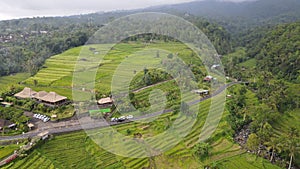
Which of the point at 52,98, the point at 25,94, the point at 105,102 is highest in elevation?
the point at 52,98

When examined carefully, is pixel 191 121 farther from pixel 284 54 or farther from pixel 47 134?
pixel 284 54

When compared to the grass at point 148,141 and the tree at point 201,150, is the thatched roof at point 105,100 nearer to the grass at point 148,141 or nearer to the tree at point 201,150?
the grass at point 148,141

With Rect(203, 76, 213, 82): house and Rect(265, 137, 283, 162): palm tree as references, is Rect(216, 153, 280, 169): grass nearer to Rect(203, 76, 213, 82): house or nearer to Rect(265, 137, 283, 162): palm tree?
Rect(265, 137, 283, 162): palm tree

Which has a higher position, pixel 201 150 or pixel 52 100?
pixel 52 100

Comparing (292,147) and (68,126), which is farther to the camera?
(68,126)

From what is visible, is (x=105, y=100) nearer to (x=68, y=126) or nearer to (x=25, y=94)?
(x=68, y=126)

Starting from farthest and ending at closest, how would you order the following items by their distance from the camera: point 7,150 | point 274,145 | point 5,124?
point 5,124 → point 274,145 → point 7,150

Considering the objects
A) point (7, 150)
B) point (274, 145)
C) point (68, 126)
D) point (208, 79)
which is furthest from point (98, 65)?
point (274, 145)

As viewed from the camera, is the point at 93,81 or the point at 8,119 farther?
the point at 93,81

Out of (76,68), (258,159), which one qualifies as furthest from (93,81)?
(258,159)

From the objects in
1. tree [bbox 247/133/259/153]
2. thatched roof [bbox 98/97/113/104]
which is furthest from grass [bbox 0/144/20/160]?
tree [bbox 247/133/259/153]

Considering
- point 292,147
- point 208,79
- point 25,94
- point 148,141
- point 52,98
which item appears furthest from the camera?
point 208,79
